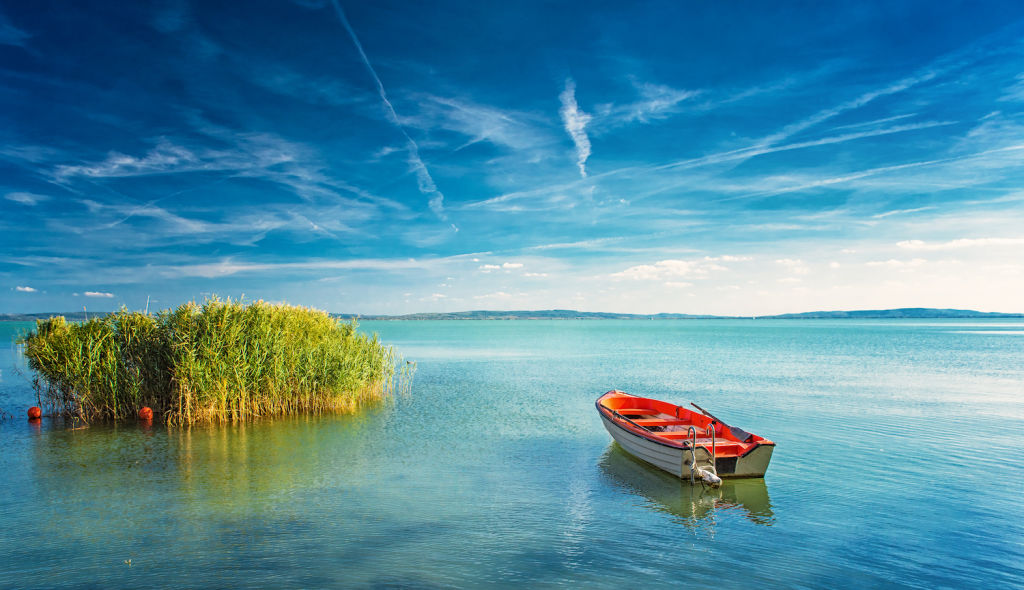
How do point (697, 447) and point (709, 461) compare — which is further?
point (709, 461)

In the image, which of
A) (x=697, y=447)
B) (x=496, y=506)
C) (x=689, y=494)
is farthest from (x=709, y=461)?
(x=496, y=506)

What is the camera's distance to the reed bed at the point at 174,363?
18703 mm

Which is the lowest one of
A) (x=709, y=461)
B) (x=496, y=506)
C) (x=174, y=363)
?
(x=496, y=506)

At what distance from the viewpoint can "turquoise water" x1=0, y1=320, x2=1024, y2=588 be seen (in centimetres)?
862

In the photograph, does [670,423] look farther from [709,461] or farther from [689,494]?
[689,494]

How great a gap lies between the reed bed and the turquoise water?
3.85 ft

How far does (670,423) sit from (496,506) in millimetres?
7305

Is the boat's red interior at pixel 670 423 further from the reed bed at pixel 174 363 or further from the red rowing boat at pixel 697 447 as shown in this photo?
the reed bed at pixel 174 363

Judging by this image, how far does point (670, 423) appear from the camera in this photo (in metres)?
16.7

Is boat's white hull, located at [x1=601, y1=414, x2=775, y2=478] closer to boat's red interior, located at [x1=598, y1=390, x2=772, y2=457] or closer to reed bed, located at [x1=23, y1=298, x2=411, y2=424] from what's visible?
boat's red interior, located at [x1=598, y1=390, x2=772, y2=457]

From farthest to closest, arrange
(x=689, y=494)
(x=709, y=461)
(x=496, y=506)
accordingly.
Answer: (x=709, y=461)
(x=689, y=494)
(x=496, y=506)

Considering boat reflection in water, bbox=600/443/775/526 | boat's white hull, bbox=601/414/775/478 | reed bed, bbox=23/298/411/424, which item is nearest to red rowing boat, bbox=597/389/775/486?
boat's white hull, bbox=601/414/775/478

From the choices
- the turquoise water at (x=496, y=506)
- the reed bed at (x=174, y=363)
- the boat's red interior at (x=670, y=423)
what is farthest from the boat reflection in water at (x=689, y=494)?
the reed bed at (x=174, y=363)

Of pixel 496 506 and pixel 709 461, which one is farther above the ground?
pixel 709 461
